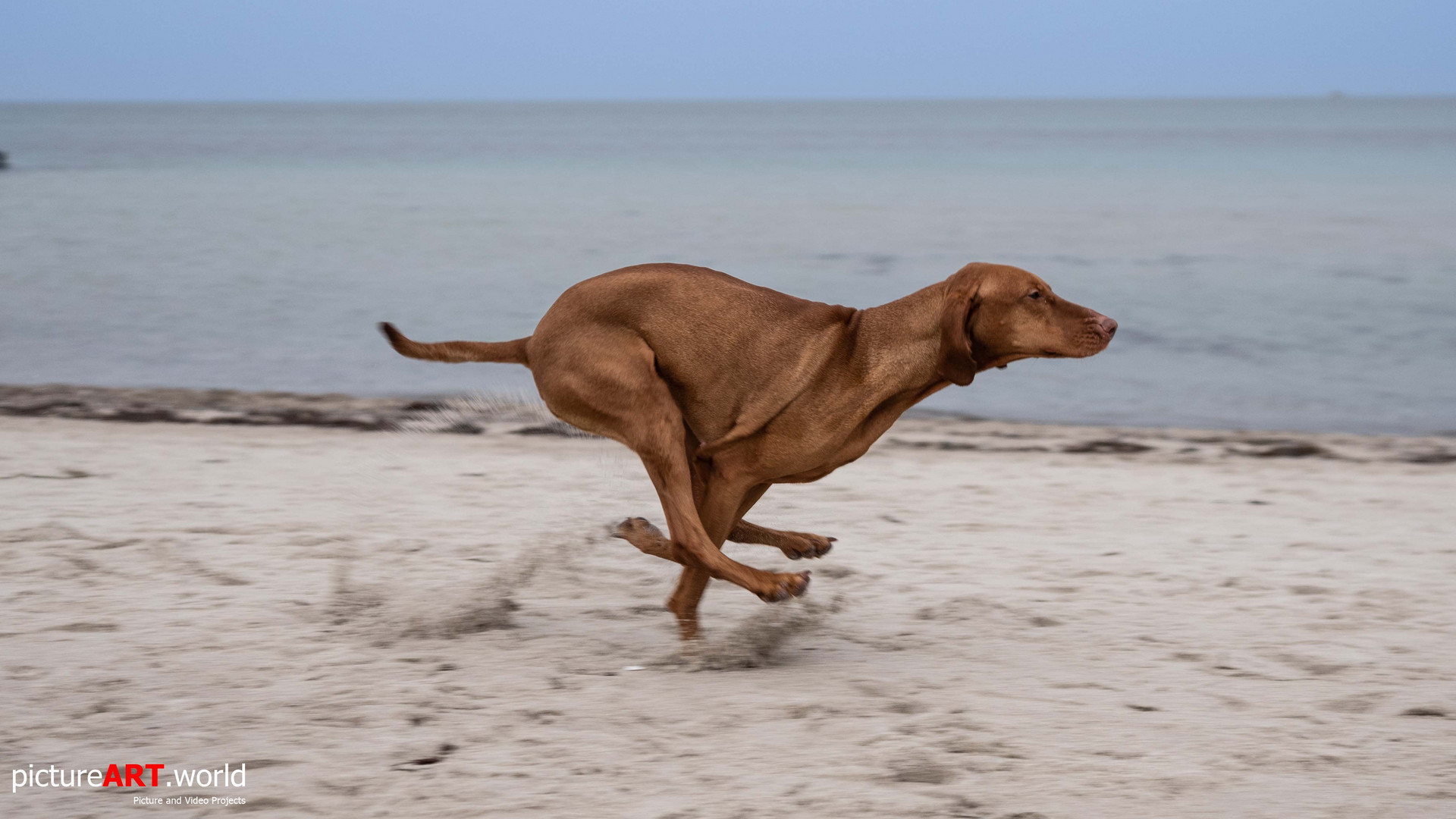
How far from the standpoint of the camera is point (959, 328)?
3.95m

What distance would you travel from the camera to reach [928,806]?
3447 millimetres

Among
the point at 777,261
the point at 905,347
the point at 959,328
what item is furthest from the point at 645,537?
the point at 777,261

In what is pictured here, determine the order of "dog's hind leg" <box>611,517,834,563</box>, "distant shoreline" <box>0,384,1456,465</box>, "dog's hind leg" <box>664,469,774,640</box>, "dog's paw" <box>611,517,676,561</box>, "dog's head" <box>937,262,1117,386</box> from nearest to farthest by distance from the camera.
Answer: "dog's head" <box>937,262,1117,386</box> → "dog's hind leg" <box>664,469,774,640</box> → "dog's paw" <box>611,517,676,561</box> → "dog's hind leg" <box>611,517,834,563</box> → "distant shoreline" <box>0,384,1456,465</box>

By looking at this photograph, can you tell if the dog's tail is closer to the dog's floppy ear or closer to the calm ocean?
the dog's floppy ear

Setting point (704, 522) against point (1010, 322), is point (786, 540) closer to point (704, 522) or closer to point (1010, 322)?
point (704, 522)

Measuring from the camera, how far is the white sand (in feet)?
11.9

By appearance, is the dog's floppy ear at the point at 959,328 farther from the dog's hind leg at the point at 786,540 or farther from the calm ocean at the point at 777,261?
the calm ocean at the point at 777,261

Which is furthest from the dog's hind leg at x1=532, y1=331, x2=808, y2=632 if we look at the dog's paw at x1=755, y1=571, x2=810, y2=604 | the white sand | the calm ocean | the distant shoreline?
the calm ocean

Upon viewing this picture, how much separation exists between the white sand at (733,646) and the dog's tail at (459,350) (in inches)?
43.1

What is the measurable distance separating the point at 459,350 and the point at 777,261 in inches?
799

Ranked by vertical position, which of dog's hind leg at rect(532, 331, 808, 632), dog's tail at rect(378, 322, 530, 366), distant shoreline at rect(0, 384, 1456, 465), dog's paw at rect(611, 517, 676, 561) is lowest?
distant shoreline at rect(0, 384, 1456, 465)

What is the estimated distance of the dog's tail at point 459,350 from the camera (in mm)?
4422

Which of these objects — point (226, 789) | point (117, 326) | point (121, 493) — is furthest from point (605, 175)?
point (226, 789)

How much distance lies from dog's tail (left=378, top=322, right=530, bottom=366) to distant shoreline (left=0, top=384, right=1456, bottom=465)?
13.8ft
